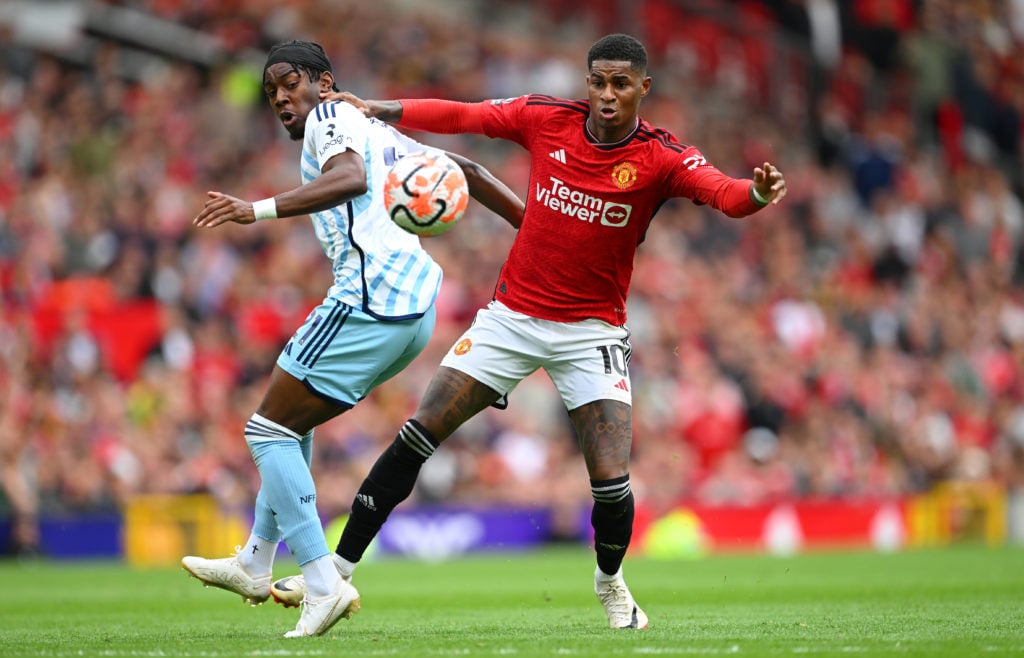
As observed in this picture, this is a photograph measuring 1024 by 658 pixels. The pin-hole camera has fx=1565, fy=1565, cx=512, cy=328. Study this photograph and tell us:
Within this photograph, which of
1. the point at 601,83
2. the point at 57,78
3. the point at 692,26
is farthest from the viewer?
the point at 692,26

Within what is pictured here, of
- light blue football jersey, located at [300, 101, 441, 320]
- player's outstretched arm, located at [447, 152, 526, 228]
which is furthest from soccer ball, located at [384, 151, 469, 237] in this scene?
player's outstretched arm, located at [447, 152, 526, 228]

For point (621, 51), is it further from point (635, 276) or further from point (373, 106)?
point (635, 276)

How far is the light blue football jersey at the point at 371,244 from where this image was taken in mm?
7781

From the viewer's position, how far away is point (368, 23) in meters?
21.7

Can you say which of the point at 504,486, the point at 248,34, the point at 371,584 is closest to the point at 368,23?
the point at 248,34

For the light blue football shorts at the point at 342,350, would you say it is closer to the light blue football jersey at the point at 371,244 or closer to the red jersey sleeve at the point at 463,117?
the light blue football jersey at the point at 371,244

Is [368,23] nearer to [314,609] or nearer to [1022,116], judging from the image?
[1022,116]

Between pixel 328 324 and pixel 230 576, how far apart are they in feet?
4.67

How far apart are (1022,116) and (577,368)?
777 inches

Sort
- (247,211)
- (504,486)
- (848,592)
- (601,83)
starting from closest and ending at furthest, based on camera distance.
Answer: (247,211), (601,83), (848,592), (504,486)

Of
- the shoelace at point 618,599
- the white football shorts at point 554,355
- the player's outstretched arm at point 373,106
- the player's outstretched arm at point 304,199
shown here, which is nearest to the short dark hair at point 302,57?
the player's outstretched arm at point 373,106

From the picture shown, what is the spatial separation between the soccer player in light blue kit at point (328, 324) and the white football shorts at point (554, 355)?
1.10ft

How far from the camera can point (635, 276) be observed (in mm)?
20109

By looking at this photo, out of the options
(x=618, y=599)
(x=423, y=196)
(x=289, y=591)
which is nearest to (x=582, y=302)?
(x=423, y=196)
